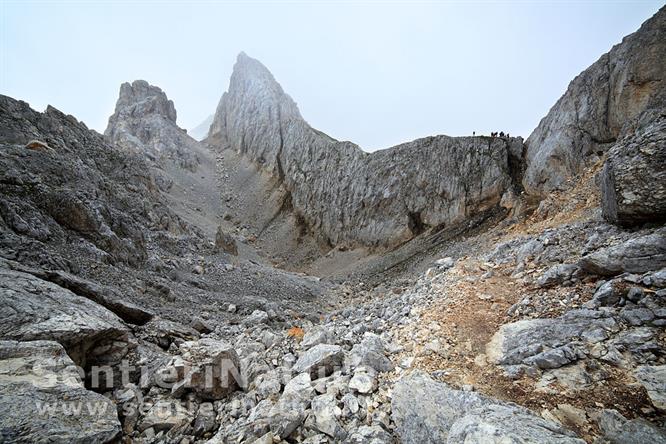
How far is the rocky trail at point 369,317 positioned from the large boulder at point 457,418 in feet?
0.09

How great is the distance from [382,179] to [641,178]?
90.0 feet

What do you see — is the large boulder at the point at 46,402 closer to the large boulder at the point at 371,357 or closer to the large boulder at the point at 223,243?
the large boulder at the point at 371,357

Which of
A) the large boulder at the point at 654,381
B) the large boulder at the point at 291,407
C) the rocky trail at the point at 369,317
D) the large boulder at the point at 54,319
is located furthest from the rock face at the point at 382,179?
the large boulder at the point at 54,319

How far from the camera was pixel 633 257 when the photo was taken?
6.14 m

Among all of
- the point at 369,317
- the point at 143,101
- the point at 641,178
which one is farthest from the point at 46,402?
the point at 143,101

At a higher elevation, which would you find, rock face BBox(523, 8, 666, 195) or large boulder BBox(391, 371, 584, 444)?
rock face BBox(523, 8, 666, 195)

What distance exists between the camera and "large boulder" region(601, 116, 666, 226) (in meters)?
6.98

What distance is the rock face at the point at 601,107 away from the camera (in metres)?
16.4

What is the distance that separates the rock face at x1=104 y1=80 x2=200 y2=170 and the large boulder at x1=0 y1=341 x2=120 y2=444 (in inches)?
2069

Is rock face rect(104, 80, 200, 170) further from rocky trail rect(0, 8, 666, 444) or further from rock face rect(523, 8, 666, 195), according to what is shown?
rock face rect(523, 8, 666, 195)

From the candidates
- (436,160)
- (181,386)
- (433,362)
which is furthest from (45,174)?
(436,160)

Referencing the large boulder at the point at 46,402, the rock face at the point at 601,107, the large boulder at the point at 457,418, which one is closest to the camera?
the large boulder at the point at 457,418

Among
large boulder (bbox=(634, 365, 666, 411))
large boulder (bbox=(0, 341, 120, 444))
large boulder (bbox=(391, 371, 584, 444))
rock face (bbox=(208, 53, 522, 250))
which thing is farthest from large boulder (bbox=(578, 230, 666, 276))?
rock face (bbox=(208, 53, 522, 250))

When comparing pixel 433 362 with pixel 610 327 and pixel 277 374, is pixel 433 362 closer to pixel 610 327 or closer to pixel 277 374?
pixel 610 327
